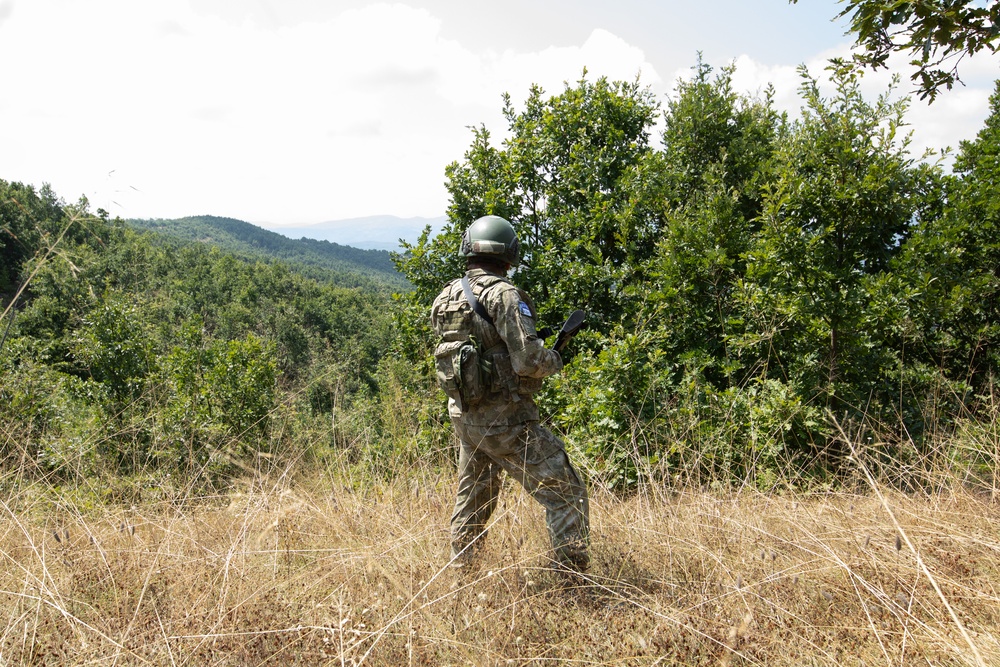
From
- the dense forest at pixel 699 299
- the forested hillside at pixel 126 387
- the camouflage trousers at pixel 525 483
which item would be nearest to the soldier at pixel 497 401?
the camouflage trousers at pixel 525 483

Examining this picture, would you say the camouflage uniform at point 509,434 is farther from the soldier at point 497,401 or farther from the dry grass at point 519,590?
the dry grass at point 519,590

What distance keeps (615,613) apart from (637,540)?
0.57 m

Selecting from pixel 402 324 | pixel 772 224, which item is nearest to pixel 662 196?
pixel 772 224

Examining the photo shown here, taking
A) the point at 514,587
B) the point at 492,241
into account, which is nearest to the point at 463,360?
the point at 492,241

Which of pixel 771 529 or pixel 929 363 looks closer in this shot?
pixel 771 529

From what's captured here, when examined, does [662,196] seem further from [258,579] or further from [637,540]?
[258,579]

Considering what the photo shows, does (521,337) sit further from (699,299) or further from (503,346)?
(699,299)

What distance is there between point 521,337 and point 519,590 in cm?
Result: 109

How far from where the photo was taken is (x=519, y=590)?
2453 millimetres

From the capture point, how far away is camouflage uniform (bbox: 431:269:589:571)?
271cm

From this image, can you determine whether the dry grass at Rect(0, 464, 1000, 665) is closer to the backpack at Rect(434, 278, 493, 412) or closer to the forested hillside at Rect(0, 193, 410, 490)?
the forested hillside at Rect(0, 193, 410, 490)

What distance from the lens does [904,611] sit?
1932mm

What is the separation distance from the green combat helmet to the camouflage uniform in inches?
4.2

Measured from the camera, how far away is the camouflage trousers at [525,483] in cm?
268
